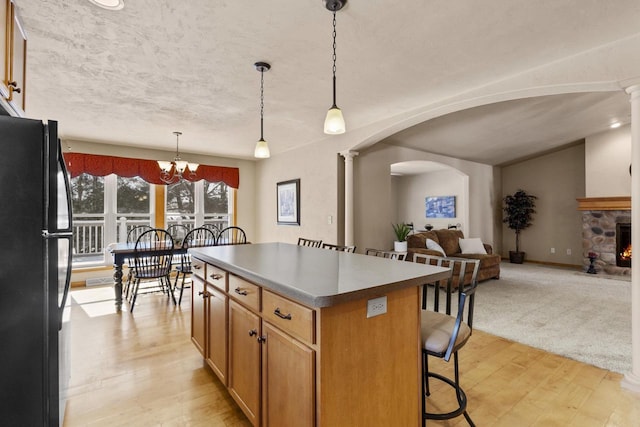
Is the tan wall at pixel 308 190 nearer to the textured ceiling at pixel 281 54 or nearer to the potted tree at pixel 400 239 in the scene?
the textured ceiling at pixel 281 54

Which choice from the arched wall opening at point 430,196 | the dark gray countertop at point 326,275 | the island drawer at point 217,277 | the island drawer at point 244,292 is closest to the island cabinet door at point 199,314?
the island drawer at point 217,277

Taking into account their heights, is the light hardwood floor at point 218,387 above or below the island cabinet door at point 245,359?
below

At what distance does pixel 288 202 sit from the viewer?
5730 millimetres

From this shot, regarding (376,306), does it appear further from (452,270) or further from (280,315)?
(452,270)

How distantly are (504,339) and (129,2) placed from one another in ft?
12.9

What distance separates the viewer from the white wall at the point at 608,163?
19.6ft

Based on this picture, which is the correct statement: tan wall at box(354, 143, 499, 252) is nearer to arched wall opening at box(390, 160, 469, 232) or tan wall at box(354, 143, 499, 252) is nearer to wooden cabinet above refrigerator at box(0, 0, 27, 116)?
arched wall opening at box(390, 160, 469, 232)

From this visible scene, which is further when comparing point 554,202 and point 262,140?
point 554,202

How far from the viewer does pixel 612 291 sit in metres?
4.85

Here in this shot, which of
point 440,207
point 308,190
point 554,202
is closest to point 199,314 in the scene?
point 308,190

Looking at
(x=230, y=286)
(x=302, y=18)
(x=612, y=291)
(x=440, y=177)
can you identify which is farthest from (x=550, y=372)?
(x=440, y=177)

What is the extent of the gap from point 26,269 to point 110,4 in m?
1.51

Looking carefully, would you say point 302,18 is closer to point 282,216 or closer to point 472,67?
point 472,67

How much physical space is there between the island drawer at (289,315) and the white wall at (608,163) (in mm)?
7502
